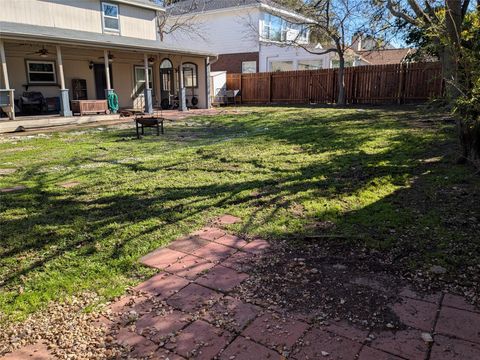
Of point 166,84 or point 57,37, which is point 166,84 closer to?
point 166,84

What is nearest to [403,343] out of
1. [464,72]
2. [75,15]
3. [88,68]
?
[464,72]

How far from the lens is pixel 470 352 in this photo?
2105 millimetres

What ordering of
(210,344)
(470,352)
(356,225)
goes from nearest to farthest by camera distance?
1. (470,352)
2. (210,344)
3. (356,225)

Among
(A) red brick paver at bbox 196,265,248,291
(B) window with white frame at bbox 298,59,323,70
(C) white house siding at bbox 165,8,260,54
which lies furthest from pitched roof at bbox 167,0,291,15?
(A) red brick paver at bbox 196,265,248,291

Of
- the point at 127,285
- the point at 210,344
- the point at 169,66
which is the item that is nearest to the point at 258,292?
the point at 210,344

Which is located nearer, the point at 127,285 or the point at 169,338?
the point at 169,338

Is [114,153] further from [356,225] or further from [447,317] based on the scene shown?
[447,317]

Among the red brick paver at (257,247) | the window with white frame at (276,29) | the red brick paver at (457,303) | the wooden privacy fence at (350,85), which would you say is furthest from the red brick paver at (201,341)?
the window with white frame at (276,29)

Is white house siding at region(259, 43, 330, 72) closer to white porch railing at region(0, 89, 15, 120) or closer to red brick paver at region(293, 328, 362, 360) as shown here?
white porch railing at region(0, 89, 15, 120)

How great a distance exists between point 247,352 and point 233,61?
2845 centimetres

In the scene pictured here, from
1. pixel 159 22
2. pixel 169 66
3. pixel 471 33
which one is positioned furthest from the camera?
pixel 159 22

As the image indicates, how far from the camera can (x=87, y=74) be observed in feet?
59.5

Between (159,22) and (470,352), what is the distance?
3339cm

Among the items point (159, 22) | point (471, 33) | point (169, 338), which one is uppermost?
point (159, 22)
